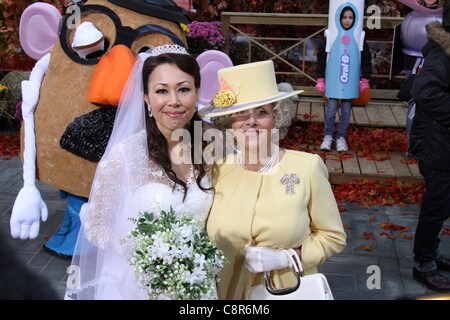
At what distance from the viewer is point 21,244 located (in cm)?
502

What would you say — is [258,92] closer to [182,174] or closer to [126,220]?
[182,174]

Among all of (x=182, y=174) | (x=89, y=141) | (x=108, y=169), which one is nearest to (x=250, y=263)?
(x=182, y=174)

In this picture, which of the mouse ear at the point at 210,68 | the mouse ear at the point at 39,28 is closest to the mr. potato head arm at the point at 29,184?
the mouse ear at the point at 39,28

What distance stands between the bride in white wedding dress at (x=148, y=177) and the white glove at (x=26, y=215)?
3.56 ft

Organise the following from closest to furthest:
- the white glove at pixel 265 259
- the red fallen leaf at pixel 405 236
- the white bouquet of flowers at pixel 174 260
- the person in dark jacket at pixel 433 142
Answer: the white bouquet of flowers at pixel 174 260, the white glove at pixel 265 259, the person in dark jacket at pixel 433 142, the red fallen leaf at pixel 405 236

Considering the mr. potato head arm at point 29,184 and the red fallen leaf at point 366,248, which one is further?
the red fallen leaf at point 366,248

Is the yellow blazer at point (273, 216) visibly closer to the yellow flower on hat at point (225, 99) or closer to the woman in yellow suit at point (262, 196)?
the woman in yellow suit at point (262, 196)

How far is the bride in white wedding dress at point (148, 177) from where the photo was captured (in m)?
2.66

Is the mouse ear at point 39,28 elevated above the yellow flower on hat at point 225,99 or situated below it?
above

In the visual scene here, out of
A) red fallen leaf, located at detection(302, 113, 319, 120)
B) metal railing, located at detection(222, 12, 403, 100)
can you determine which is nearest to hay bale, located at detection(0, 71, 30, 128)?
metal railing, located at detection(222, 12, 403, 100)

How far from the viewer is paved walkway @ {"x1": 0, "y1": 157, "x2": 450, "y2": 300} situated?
4375mm

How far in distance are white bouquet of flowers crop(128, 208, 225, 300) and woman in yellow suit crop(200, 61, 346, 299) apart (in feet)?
1.25

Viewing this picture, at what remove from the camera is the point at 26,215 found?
12.4 feet

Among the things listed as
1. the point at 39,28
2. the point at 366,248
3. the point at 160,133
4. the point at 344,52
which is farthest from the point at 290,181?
the point at 344,52
